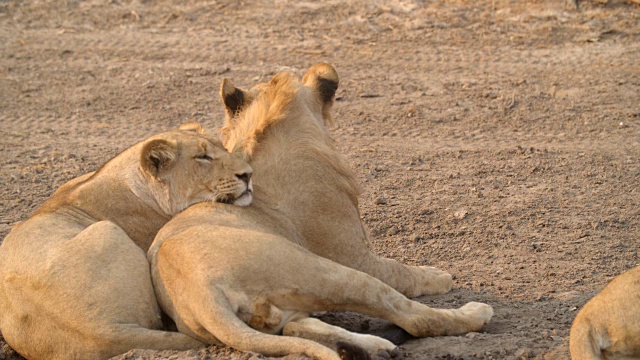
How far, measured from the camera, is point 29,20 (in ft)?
40.9

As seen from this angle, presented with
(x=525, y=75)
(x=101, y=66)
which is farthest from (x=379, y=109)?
(x=101, y=66)

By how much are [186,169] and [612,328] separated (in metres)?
2.48

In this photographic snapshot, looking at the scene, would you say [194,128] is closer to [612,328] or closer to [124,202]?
[124,202]

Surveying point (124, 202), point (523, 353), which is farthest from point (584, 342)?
point (124, 202)

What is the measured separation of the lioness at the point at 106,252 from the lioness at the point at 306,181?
22 cm

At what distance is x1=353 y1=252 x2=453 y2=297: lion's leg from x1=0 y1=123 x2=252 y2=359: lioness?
79cm

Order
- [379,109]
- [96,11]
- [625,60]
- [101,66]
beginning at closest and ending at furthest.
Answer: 1. [379,109]
2. [625,60]
3. [101,66]
4. [96,11]

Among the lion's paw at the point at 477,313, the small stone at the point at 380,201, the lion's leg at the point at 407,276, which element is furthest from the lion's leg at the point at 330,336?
the small stone at the point at 380,201

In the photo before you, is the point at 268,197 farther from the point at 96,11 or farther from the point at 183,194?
the point at 96,11

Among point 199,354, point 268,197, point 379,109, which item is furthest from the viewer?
point 379,109

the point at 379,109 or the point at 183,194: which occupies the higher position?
the point at 183,194

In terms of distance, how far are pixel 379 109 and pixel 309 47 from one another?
1819 millimetres

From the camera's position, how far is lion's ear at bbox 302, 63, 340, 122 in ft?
20.1

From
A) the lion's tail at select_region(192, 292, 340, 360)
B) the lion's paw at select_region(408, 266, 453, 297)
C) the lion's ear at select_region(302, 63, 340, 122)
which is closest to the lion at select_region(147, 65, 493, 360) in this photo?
the lion's tail at select_region(192, 292, 340, 360)
